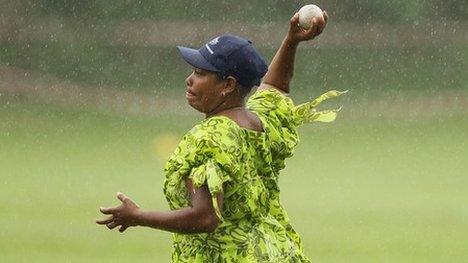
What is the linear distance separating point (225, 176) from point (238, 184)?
9 cm

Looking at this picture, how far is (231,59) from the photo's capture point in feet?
14.5

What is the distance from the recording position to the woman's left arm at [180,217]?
4.20 m

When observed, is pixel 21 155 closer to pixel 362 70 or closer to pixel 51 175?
pixel 51 175

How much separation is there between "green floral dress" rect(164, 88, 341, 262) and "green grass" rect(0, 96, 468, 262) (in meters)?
4.10

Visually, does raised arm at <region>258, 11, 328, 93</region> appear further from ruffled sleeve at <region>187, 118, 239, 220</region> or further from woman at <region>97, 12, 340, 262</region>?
ruffled sleeve at <region>187, 118, 239, 220</region>

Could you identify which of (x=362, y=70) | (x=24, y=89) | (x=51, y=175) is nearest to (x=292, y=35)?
(x=51, y=175)

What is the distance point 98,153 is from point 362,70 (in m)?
7.76

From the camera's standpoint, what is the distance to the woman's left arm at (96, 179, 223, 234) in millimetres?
4195

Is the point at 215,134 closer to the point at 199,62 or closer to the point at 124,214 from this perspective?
the point at 199,62

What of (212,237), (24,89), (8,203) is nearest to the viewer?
(212,237)

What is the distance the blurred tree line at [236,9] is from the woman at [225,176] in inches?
689

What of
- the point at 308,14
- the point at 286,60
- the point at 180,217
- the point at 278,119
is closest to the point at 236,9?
the point at 286,60

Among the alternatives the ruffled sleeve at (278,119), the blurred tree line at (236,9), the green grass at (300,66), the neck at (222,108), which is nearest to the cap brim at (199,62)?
the neck at (222,108)

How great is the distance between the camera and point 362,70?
21.0 meters
